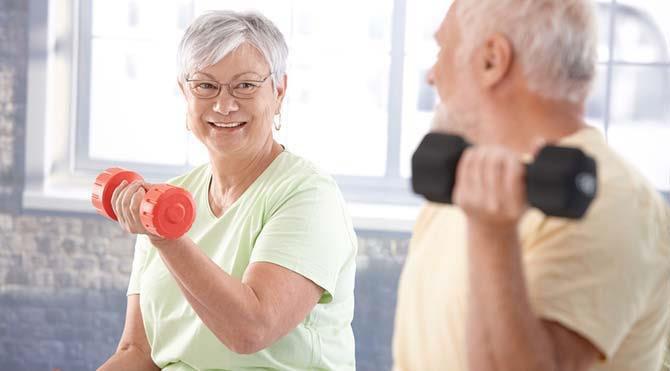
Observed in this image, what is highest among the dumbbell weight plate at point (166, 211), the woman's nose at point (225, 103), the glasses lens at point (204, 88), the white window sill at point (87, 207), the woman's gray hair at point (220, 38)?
the woman's gray hair at point (220, 38)

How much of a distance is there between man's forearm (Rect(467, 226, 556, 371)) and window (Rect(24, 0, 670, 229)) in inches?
121

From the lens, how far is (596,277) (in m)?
1.11

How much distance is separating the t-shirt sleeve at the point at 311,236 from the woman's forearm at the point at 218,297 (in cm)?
11

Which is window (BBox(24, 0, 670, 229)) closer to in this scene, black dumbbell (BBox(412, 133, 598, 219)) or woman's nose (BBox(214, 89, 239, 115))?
woman's nose (BBox(214, 89, 239, 115))

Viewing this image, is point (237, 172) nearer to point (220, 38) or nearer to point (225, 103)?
point (225, 103)

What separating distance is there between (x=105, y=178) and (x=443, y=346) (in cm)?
81

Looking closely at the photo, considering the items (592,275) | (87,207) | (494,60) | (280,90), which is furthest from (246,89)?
(87,207)

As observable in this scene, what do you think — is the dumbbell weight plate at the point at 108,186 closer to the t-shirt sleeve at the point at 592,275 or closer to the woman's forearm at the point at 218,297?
the woman's forearm at the point at 218,297

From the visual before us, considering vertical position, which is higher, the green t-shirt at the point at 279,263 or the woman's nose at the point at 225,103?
the woman's nose at the point at 225,103

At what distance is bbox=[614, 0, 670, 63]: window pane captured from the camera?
4.04 metres

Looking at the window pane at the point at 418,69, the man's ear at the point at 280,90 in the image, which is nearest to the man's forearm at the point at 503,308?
the man's ear at the point at 280,90

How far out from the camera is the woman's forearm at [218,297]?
5.62 feet

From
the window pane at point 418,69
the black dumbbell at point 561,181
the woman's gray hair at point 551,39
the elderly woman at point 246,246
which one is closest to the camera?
the black dumbbell at point 561,181

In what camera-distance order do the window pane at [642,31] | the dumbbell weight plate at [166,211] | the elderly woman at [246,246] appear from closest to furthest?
1. the dumbbell weight plate at [166,211]
2. the elderly woman at [246,246]
3. the window pane at [642,31]
